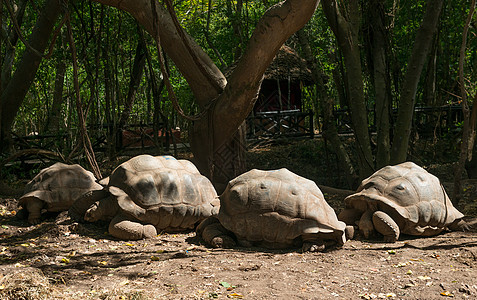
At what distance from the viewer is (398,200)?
19.0 ft

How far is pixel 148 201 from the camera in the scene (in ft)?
19.3

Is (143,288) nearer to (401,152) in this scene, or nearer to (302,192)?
(302,192)

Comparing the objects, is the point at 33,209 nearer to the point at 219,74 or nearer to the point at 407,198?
the point at 219,74

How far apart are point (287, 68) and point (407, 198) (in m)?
Answer: 12.3

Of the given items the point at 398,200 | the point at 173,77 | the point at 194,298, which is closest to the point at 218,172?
the point at 398,200

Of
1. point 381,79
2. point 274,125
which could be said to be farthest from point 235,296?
point 274,125

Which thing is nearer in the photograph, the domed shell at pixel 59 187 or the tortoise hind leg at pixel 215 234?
the tortoise hind leg at pixel 215 234

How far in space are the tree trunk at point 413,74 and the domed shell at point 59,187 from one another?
15.1 ft

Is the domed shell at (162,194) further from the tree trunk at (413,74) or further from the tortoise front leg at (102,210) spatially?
the tree trunk at (413,74)

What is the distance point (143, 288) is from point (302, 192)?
2175mm

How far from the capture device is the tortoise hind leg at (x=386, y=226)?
221 inches

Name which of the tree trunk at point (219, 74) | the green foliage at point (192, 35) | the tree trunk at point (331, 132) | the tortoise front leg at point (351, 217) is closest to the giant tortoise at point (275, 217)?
the tortoise front leg at point (351, 217)

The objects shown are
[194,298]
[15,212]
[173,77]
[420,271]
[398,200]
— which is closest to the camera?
[194,298]

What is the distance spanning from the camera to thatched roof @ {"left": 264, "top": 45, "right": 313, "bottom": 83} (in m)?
17.3
